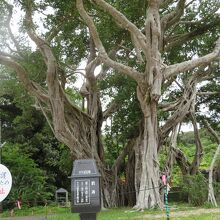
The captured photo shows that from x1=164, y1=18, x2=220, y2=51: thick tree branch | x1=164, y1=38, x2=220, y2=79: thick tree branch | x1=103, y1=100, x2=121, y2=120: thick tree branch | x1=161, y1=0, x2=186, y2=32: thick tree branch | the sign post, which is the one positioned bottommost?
the sign post

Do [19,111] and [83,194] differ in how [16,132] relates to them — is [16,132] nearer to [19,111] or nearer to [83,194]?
[19,111]

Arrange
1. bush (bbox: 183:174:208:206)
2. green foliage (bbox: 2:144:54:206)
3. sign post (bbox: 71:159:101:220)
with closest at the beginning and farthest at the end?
sign post (bbox: 71:159:101:220), bush (bbox: 183:174:208:206), green foliage (bbox: 2:144:54:206)

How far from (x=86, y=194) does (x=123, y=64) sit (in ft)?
26.9

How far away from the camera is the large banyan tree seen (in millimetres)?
10445

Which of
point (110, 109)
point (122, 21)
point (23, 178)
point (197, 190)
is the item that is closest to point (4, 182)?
point (122, 21)

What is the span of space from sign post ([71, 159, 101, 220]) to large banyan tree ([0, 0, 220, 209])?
21.2 ft

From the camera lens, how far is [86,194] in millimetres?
3576

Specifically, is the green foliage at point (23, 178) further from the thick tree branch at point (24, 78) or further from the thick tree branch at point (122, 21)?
the thick tree branch at point (122, 21)

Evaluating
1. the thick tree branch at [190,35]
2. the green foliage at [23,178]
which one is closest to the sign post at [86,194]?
the thick tree branch at [190,35]

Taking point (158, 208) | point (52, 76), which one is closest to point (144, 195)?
point (158, 208)

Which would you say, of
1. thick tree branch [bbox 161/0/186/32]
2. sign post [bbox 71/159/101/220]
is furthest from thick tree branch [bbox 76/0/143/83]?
sign post [bbox 71/159/101/220]

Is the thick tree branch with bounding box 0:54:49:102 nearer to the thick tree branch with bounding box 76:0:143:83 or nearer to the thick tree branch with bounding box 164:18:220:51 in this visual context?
the thick tree branch with bounding box 76:0:143:83

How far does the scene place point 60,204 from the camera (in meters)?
17.0

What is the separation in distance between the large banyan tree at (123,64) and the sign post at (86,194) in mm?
6462
